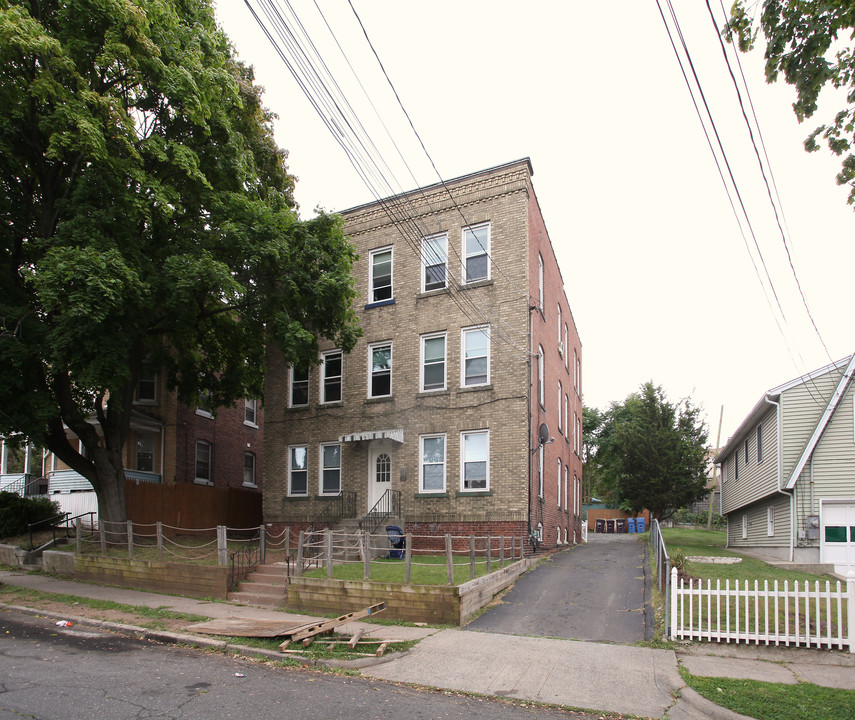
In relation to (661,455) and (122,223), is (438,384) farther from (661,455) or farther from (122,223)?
(661,455)

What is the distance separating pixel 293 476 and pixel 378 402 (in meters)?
4.03

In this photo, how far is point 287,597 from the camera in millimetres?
13023

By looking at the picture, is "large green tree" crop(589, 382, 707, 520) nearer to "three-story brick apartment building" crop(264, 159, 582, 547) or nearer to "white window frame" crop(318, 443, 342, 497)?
"three-story brick apartment building" crop(264, 159, 582, 547)

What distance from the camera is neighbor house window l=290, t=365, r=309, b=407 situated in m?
22.2

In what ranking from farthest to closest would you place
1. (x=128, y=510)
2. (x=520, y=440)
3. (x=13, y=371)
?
(x=128, y=510) → (x=520, y=440) → (x=13, y=371)

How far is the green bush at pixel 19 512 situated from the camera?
20484 mm

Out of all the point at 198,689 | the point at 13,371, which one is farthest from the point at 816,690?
the point at 13,371

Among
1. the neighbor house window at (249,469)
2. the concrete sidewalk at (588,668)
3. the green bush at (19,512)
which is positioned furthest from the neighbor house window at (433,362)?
the green bush at (19,512)

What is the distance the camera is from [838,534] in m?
18.2

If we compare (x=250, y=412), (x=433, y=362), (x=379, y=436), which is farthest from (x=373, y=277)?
(x=250, y=412)

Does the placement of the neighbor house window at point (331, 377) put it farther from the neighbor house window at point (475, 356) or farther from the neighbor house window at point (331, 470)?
the neighbor house window at point (475, 356)

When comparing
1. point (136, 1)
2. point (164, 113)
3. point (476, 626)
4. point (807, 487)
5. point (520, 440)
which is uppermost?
point (136, 1)

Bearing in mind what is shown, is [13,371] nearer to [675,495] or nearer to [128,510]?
[128,510]

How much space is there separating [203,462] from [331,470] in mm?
8085
